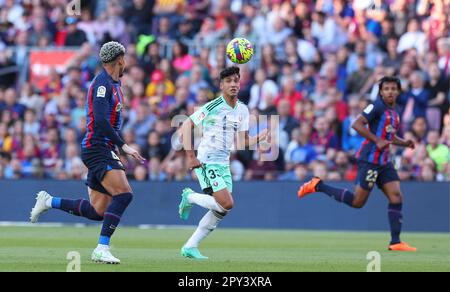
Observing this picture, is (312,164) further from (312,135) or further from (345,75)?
(345,75)

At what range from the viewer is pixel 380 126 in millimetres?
16797

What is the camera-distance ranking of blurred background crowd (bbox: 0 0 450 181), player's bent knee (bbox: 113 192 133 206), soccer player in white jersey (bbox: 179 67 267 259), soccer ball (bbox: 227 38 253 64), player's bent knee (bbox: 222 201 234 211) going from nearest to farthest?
player's bent knee (bbox: 113 192 133 206), player's bent knee (bbox: 222 201 234 211), soccer player in white jersey (bbox: 179 67 267 259), soccer ball (bbox: 227 38 253 64), blurred background crowd (bbox: 0 0 450 181)

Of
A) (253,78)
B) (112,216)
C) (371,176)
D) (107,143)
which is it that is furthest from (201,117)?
(253,78)

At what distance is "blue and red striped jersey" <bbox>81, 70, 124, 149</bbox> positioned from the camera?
41.8 ft

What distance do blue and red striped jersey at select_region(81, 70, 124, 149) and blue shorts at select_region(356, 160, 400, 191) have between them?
16.6 ft

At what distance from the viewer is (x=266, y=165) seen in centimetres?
2314

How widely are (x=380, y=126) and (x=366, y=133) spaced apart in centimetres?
38

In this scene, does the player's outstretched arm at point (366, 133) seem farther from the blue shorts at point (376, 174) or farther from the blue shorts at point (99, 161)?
the blue shorts at point (99, 161)

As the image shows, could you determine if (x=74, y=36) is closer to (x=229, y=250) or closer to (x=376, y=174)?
(x=376, y=174)

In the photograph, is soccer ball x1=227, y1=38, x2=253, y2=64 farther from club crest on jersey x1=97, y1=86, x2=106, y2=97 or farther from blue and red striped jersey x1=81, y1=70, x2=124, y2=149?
club crest on jersey x1=97, y1=86, x2=106, y2=97

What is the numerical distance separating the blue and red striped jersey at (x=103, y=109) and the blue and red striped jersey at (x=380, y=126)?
5.05 meters

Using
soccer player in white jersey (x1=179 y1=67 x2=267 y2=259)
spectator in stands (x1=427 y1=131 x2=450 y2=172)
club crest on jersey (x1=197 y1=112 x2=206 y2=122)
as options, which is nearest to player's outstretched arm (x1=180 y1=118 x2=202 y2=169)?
soccer player in white jersey (x1=179 y1=67 x2=267 y2=259)
